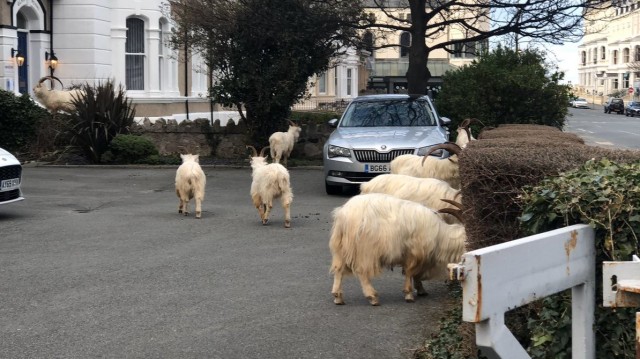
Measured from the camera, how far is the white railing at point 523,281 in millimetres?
2912

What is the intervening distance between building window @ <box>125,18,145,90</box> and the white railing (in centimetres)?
2705

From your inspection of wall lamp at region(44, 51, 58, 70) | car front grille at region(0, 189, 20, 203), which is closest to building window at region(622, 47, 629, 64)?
wall lamp at region(44, 51, 58, 70)

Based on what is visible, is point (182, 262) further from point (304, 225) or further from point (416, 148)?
point (416, 148)

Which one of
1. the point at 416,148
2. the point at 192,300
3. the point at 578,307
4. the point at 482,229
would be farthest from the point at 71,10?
the point at 578,307

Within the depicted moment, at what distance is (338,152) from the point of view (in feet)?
49.6

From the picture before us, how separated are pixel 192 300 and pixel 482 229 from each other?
9.92 feet

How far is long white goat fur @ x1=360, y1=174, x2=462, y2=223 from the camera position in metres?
8.30

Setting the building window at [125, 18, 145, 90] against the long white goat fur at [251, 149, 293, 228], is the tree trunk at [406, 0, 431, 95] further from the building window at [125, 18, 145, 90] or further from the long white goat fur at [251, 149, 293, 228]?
the building window at [125, 18, 145, 90]

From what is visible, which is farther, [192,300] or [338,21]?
[338,21]

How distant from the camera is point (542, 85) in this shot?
1956 centimetres

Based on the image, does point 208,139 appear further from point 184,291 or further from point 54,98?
point 184,291

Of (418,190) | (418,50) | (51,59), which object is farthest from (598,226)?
(51,59)

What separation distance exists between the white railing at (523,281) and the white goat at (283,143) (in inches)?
650

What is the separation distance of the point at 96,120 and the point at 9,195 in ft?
27.4
